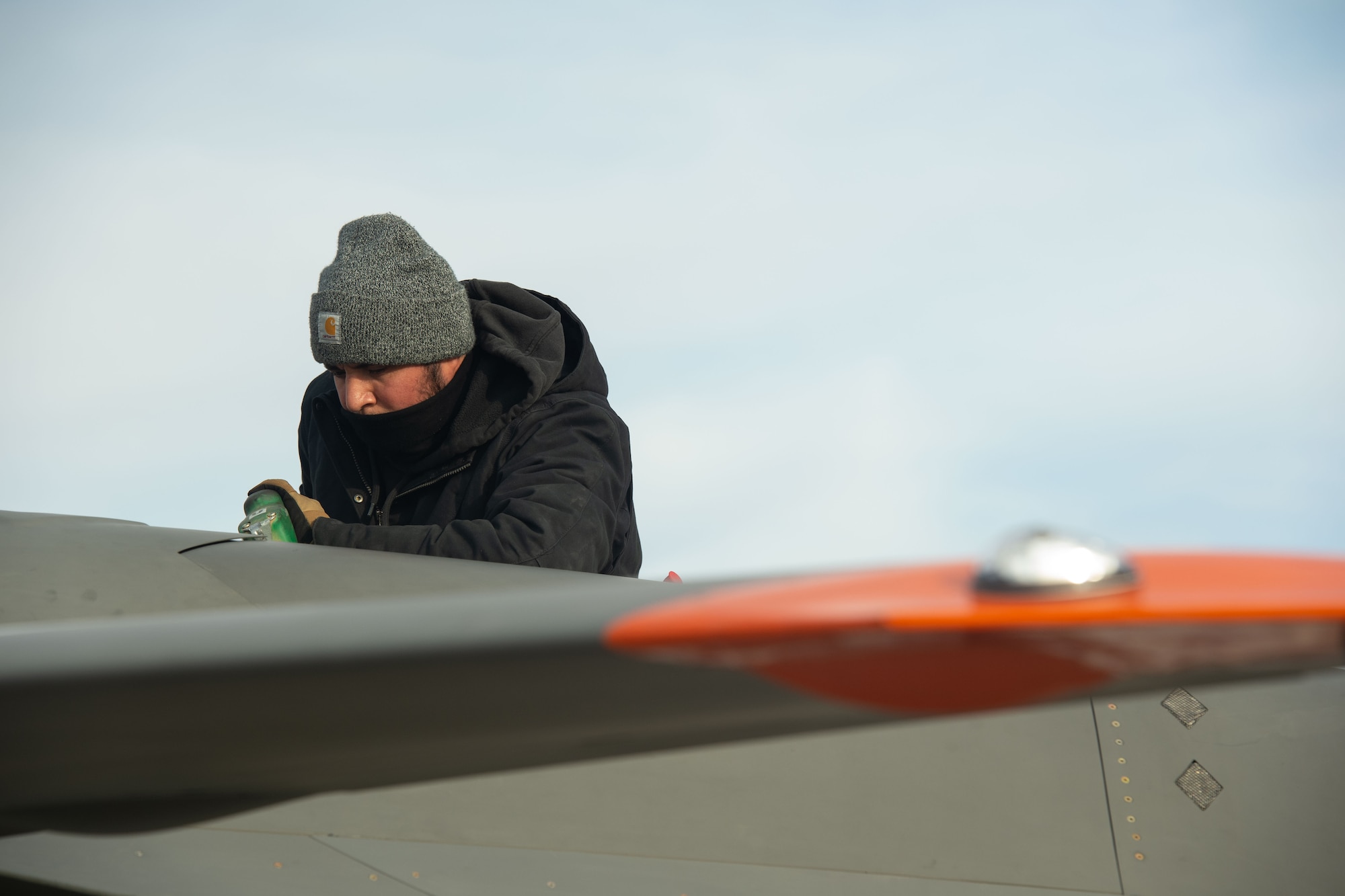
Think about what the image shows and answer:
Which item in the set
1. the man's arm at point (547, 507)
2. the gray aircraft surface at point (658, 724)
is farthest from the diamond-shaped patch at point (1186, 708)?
the man's arm at point (547, 507)

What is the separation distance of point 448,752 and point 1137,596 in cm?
57

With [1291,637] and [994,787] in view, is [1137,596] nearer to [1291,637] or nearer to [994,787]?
[1291,637]

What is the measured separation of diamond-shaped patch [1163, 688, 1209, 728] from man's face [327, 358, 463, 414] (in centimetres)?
174

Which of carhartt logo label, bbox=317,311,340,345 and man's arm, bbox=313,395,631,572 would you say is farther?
carhartt logo label, bbox=317,311,340,345

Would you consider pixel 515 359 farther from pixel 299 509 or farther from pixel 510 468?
pixel 299 509

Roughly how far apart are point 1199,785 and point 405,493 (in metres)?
1.82

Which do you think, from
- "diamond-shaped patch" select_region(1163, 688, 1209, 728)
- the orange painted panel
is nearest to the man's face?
"diamond-shaped patch" select_region(1163, 688, 1209, 728)

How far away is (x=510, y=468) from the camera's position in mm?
2502

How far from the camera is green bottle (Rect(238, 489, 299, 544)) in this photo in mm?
2320

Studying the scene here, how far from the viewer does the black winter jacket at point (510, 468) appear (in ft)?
7.39

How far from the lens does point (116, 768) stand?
1.04 meters

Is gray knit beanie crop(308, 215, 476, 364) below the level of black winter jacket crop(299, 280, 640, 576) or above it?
above

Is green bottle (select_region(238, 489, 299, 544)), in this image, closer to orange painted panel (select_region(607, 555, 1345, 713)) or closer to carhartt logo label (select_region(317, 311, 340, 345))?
carhartt logo label (select_region(317, 311, 340, 345))

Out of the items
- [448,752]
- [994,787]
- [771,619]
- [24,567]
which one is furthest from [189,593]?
[771,619]
